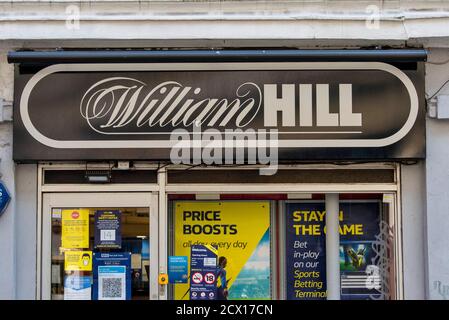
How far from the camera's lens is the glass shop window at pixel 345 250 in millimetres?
9344

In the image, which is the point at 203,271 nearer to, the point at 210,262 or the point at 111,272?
the point at 210,262

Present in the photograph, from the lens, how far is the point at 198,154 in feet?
29.8

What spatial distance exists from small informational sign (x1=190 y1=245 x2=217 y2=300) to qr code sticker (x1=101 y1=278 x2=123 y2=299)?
0.78 metres

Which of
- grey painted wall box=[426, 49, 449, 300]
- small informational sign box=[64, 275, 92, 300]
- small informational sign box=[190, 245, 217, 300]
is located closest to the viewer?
grey painted wall box=[426, 49, 449, 300]

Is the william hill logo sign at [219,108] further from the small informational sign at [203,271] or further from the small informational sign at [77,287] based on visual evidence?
the small informational sign at [77,287]

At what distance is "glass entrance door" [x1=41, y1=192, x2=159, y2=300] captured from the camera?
918 centimetres

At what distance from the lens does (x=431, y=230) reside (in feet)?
29.3

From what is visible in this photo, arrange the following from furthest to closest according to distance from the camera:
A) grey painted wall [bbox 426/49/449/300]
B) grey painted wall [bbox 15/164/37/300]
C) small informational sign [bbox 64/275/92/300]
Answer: small informational sign [bbox 64/275/92/300]
grey painted wall [bbox 15/164/37/300]
grey painted wall [bbox 426/49/449/300]

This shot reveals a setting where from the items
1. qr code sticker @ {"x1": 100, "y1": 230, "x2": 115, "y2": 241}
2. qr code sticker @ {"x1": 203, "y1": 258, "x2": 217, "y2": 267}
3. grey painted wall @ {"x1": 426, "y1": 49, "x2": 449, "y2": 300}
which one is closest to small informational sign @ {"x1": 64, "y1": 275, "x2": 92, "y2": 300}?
qr code sticker @ {"x1": 100, "y1": 230, "x2": 115, "y2": 241}

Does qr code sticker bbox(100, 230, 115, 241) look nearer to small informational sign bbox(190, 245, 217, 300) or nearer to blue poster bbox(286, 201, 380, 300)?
small informational sign bbox(190, 245, 217, 300)

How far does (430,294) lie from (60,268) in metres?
3.98

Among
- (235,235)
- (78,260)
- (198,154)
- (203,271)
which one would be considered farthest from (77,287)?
(198,154)

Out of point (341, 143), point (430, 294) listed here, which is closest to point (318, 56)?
point (341, 143)

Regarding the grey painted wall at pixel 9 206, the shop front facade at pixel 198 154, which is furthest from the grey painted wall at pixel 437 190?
the grey painted wall at pixel 9 206
